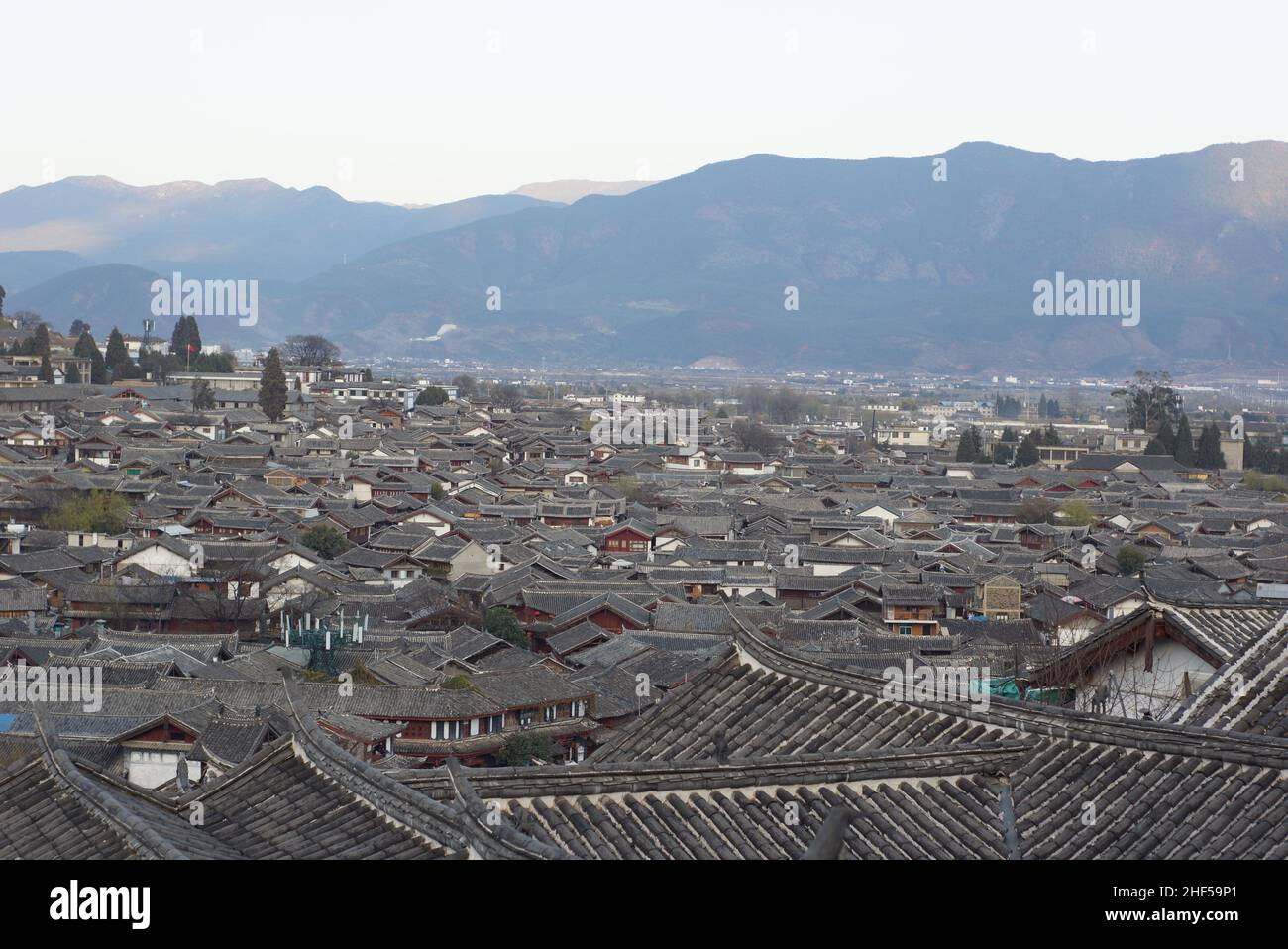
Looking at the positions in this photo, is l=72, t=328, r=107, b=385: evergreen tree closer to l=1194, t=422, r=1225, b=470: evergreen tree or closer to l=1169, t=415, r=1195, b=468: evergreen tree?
l=1169, t=415, r=1195, b=468: evergreen tree

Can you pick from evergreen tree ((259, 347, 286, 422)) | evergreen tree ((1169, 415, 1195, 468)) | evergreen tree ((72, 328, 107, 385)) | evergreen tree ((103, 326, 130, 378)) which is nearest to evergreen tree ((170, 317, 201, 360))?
evergreen tree ((103, 326, 130, 378))

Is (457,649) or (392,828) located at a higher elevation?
(392,828)

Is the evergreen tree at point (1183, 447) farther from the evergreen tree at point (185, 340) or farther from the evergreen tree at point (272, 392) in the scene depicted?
the evergreen tree at point (185, 340)

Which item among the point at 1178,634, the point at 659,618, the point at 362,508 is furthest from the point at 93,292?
the point at 1178,634

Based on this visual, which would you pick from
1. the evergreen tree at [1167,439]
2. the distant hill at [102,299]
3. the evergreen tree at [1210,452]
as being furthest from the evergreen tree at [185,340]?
the distant hill at [102,299]

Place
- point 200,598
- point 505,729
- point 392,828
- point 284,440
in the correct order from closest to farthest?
point 392,828 < point 505,729 < point 200,598 < point 284,440
